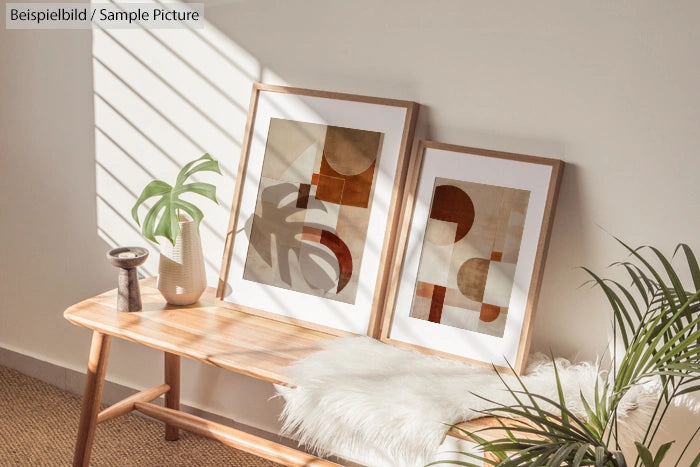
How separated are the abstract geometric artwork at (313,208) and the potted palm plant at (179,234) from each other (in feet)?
0.51

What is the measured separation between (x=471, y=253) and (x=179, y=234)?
0.83 meters

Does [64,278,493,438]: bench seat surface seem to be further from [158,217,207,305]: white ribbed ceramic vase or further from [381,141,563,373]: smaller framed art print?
[381,141,563,373]: smaller framed art print

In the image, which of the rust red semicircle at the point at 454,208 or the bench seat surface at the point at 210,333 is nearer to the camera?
the bench seat surface at the point at 210,333

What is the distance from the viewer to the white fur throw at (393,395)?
143cm

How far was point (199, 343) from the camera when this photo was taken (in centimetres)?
170

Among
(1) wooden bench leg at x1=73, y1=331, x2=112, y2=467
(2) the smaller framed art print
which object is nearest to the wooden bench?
(1) wooden bench leg at x1=73, y1=331, x2=112, y2=467

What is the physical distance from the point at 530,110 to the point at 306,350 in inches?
34.1

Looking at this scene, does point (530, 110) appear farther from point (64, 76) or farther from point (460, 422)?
point (64, 76)

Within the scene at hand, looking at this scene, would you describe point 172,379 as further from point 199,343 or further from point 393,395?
point 393,395

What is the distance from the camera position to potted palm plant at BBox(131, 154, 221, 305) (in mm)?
1869

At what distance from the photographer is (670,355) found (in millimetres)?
1116

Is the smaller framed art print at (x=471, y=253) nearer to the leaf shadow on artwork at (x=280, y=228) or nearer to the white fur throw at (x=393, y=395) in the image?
the white fur throw at (x=393, y=395)

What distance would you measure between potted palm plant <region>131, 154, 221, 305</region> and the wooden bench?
2.7 inches

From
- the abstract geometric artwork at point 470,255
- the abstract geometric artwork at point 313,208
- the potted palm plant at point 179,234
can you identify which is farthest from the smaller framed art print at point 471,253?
the potted palm plant at point 179,234
